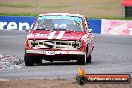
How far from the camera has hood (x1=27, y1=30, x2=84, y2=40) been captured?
60.8 feet

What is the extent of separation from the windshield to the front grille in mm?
925

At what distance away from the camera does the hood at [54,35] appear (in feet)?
60.8

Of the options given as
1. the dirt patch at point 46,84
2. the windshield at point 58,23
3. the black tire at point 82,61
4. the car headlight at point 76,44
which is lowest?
the black tire at point 82,61

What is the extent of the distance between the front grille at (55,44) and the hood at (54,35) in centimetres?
11

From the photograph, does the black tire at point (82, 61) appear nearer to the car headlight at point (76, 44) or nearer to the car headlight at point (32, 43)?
the car headlight at point (76, 44)

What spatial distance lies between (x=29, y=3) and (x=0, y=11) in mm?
3363

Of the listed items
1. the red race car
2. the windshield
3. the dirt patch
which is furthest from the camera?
the windshield

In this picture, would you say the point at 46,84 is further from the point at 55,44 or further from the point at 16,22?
the point at 16,22

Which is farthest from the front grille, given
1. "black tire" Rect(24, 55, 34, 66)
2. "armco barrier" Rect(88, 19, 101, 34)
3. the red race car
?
"armco barrier" Rect(88, 19, 101, 34)

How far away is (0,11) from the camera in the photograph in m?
53.2

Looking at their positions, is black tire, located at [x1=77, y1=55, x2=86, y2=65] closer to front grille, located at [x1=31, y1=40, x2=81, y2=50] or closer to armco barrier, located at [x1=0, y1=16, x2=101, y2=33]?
front grille, located at [x1=31, y1=40, x2=81, y2=50]

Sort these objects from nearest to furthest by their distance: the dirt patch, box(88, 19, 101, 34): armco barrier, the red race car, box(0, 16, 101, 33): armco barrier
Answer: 1. the dirt patch
2. the red race car
3. box(88, 19, 101, 34): armco barrier
4. box(0, 16, 101, 33): armco barrier

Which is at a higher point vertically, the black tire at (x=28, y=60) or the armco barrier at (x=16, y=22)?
the black tire at (x=28, y=60)

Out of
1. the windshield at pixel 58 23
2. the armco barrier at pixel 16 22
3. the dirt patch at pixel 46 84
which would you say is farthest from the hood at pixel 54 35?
the armco barrier at pixel 16 22
